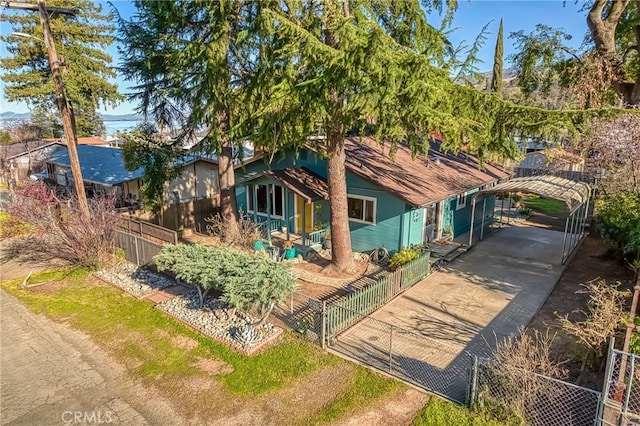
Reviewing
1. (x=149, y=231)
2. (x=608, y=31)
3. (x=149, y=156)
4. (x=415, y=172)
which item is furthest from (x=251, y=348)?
(x=608, y=31)

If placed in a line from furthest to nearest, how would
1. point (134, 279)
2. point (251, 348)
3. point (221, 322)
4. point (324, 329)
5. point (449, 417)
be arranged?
point (134, 279)
point (221, 322)
point (324, 329)
point (251, 348)
point (449, 417)

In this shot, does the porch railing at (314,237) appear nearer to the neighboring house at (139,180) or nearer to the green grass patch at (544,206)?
the neighboring house at (139,180)

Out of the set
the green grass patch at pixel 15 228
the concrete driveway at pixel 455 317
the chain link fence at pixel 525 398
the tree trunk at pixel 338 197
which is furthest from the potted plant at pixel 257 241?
the green grass patch at pixel 15 228

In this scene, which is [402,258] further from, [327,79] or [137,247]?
[137,247]

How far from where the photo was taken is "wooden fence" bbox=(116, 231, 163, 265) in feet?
44.0

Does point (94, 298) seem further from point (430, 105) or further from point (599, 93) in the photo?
point (599, 93)

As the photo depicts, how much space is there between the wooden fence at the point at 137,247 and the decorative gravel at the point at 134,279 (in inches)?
14.2

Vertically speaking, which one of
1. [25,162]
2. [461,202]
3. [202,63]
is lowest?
[461,202]

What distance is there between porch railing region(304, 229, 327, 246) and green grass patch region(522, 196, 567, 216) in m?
15.9

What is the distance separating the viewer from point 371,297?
1023cm

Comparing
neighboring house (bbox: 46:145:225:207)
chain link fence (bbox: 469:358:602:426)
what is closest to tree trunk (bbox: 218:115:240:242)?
neighboring house (bbox: 46:145:225:207)

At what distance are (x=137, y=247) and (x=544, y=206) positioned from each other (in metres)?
25.1

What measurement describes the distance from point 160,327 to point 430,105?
8.91 meters

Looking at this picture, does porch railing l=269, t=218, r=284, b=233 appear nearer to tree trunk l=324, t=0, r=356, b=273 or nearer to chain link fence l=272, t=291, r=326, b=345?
tree trunk l=324, t=0, r=356, b=273
